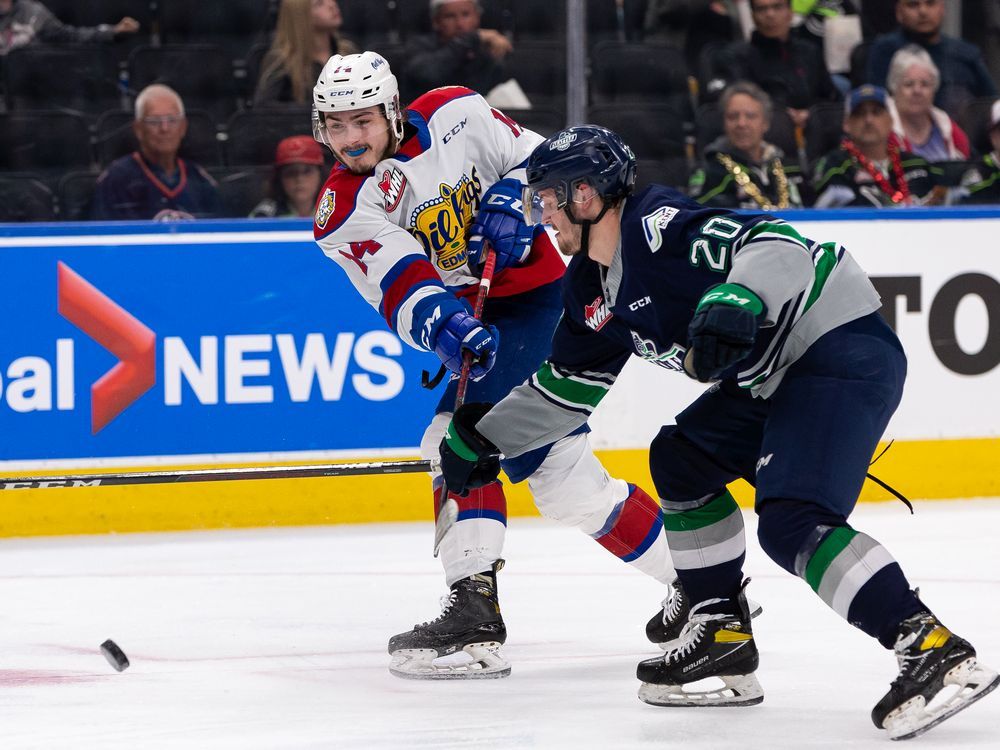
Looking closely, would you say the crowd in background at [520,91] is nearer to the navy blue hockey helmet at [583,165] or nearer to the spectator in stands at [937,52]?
the spectator in stands at [937,52]

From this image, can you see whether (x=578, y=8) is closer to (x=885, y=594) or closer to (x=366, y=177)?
(x=366, y=177)

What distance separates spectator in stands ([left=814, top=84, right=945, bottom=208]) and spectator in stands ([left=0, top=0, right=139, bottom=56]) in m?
2.76

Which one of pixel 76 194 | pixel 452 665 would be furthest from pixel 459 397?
pixel 76 194

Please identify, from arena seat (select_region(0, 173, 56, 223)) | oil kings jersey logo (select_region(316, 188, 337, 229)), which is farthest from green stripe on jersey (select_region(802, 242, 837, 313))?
arena seat (select_region(0, 173, 56, 223))

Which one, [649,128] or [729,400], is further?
[649,128]

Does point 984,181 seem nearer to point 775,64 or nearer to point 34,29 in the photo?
point 775,64

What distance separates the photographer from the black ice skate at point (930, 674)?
2510mm

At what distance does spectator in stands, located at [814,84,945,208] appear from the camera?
5680 mm

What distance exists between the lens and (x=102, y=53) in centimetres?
602

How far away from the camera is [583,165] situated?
9.00ft

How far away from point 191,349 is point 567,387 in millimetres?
2385

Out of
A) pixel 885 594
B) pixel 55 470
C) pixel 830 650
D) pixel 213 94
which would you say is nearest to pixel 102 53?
pixel 213 94

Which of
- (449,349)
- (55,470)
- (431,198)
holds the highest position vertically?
(431,198)

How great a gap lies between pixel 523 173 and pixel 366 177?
376mm
